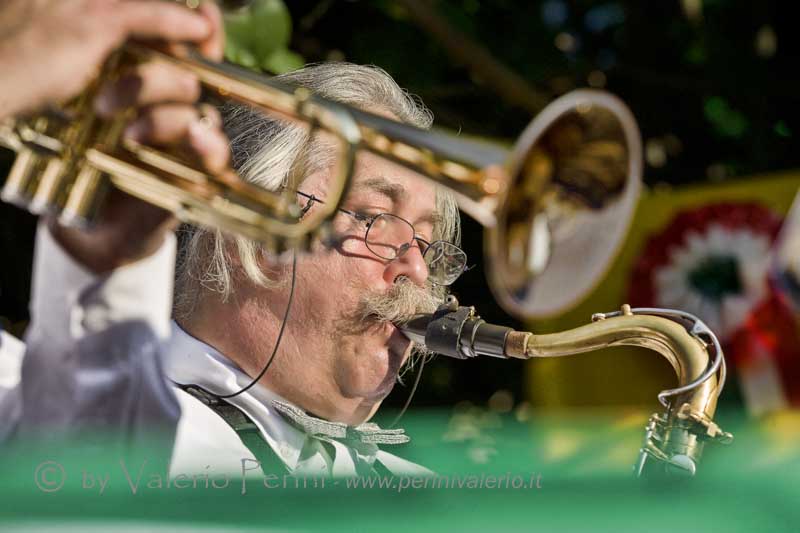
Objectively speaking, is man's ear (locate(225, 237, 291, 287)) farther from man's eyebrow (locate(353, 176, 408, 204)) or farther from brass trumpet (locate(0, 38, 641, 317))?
brass trumpet (locate(0, 38, 641, 317))

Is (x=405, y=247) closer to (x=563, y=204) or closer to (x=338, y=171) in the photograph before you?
(x=563, y=204)

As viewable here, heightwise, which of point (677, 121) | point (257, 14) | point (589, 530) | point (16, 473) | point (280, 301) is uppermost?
point (677, 121)

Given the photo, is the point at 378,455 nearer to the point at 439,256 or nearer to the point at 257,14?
the point at 439,256

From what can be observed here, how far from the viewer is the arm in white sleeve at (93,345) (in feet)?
4.98

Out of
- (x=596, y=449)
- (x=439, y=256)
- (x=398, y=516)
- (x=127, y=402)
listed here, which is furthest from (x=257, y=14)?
(x=398, y=516)

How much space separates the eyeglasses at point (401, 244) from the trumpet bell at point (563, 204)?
0.70 meters

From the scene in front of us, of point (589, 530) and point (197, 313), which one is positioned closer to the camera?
point (589, 530)

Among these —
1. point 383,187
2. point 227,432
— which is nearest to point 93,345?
point 227,432

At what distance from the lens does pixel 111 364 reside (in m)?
1.62

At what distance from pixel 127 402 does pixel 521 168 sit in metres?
0.75

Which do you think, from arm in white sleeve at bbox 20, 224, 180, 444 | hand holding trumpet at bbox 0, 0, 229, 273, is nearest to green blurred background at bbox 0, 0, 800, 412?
arm in white sleeve at bbox 20, 224, 180, 444

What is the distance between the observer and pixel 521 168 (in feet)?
4.56

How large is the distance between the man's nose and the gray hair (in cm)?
10

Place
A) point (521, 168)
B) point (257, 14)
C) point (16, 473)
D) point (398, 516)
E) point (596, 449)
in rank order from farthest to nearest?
point (596, 449) → point (257, 14) → point (16, 473) → point (521, 168) → point (398, 516)
